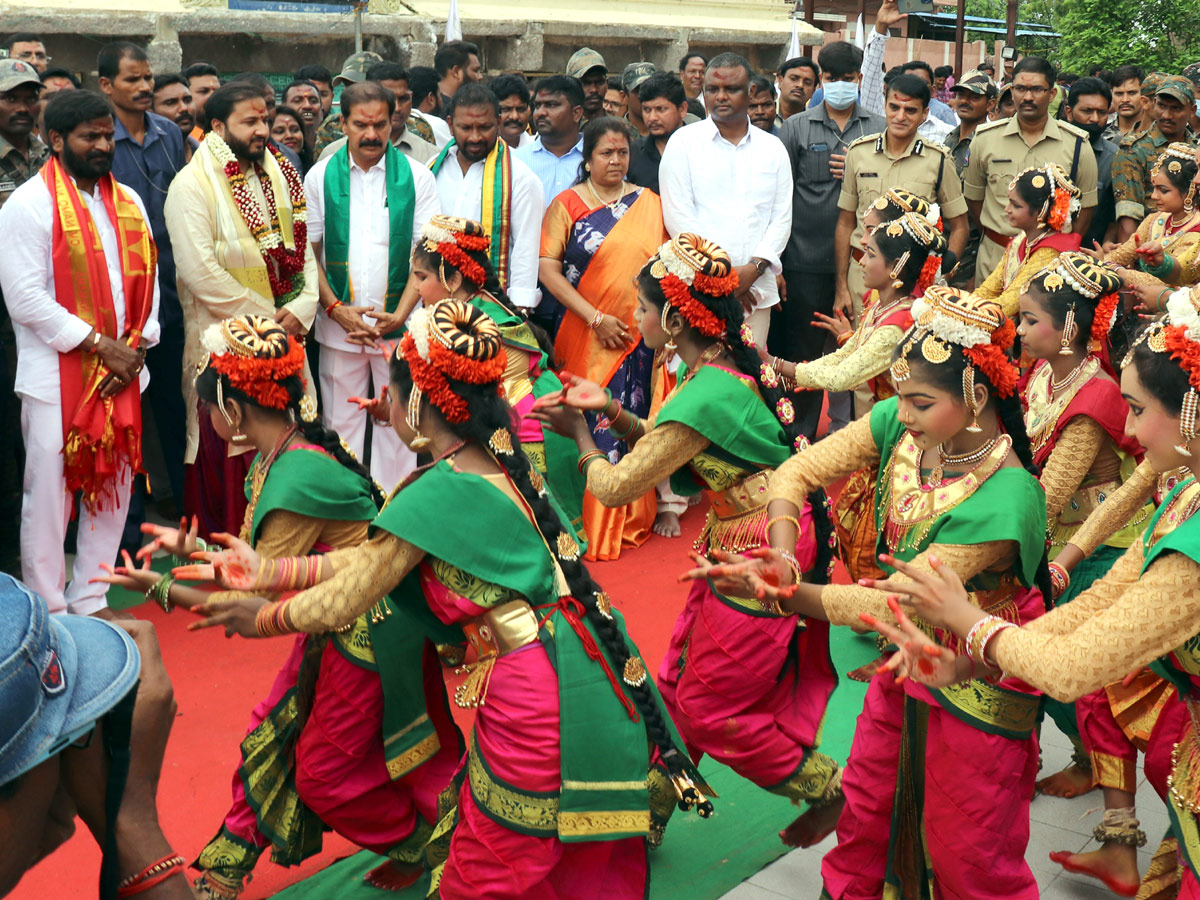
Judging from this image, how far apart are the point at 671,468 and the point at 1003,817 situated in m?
1.25

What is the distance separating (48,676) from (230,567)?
115 cm

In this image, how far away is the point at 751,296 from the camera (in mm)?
6570

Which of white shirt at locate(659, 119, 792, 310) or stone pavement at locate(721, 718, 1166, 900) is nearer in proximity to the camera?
stone pavement at locate(721, 718, 1166, 900)

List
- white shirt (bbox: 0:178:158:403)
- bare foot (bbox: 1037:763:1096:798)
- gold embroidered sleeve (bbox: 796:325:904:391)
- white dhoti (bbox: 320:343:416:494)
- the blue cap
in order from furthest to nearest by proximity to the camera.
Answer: white dhoti (bbox: 320:343:416:494), white shirt (bbox: 0:178:158:403), gold embroidered sleeve (bbox: 796:325:904:391), bare foot (bbox: 1037:763:1096:798), the blue cap

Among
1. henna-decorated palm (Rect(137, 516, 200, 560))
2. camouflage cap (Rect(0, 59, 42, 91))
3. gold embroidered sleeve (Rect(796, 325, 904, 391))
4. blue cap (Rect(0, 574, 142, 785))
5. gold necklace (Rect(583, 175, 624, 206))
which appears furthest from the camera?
gold necklace (Rect(583, 175, 624, 206))

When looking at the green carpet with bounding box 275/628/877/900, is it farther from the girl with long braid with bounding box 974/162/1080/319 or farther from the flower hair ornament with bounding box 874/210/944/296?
the girl with long braid with bounding box 974/162/1080/319

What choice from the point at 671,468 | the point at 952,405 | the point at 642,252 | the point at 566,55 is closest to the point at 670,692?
the point at 671,468

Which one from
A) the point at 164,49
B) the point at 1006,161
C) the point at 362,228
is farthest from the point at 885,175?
the point at 164,49

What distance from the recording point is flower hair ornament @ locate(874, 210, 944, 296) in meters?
4.58

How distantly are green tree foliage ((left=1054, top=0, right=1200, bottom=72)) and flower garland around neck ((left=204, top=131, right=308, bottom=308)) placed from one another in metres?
14.0

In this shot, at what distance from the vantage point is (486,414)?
282cm

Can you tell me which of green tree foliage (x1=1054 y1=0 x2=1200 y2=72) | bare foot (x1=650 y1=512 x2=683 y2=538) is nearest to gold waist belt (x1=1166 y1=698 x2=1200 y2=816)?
bare foot (x1=650 y1=512 x2=683 y2=538)

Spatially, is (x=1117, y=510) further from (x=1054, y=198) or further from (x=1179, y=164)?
(x=1179, y=164)

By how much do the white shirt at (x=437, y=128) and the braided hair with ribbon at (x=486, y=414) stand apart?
4490 mm
